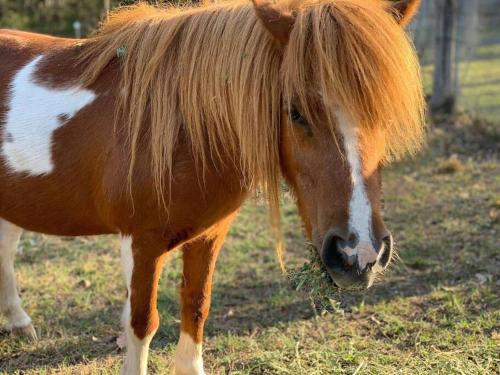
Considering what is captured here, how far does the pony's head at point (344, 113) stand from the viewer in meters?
1.85

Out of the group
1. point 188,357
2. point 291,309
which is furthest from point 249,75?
point 291,309

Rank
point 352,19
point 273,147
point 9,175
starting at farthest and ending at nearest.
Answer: point 9,175, point 273,147, point 352,19

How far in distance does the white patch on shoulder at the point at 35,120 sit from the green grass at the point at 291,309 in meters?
0.96

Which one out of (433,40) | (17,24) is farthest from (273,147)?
(17,24)

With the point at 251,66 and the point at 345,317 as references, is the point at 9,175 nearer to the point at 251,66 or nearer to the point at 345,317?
the point at 251,66

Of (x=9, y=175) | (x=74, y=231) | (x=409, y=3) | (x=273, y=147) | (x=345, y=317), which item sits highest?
(x=409, y=3)

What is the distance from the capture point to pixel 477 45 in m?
9.09

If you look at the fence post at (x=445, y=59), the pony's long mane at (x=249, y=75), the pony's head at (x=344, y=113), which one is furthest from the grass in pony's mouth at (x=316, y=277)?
the fence post at (x=445, y=59)

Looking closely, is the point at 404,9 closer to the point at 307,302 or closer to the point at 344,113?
the point at 344,113

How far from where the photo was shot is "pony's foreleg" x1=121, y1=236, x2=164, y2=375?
8.03 feet

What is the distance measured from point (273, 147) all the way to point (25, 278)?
2881mm

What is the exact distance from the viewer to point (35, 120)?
8.55ft

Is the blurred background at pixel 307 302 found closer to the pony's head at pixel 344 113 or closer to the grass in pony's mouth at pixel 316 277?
the grass in pony's mouth at pixel 316 277

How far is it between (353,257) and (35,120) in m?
1.62
